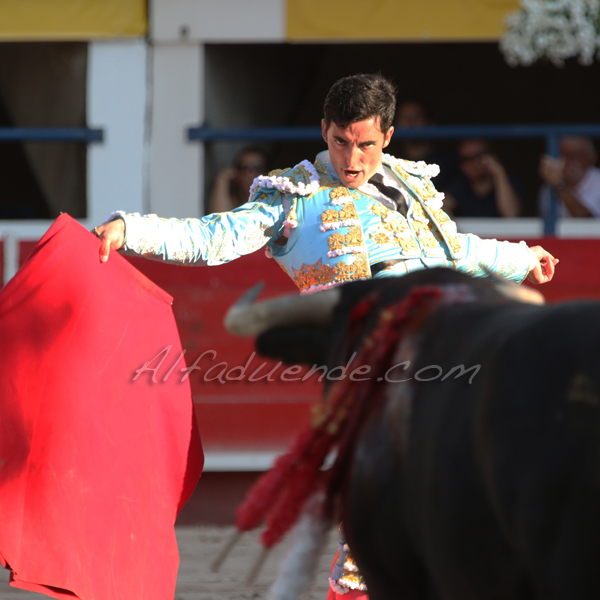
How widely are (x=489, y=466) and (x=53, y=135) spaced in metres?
4.92

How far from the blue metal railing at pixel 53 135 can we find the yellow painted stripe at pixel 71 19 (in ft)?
1.94

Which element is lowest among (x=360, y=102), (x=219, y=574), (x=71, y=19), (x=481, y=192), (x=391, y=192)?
(x=219, y=574)

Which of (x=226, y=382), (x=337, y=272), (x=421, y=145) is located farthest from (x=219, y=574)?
(x=421, y=145)

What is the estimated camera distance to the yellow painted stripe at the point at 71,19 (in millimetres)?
5699

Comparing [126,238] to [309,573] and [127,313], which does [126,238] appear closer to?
[127,313]

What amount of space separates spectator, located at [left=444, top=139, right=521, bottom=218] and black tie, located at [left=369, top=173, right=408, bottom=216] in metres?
3.16

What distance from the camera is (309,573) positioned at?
64.9 inches

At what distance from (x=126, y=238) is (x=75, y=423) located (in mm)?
540

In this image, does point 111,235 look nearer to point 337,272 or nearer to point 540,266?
point 337,272

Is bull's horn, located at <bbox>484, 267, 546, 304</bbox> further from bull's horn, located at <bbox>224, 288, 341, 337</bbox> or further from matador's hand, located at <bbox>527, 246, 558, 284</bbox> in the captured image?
matador's hand, located at <bbox>527, 246, 558, 284</bbox>

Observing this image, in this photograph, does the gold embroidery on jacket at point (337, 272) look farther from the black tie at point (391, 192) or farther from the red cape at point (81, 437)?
the red cape at point (81, 437)

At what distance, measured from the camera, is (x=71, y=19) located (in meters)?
5.72

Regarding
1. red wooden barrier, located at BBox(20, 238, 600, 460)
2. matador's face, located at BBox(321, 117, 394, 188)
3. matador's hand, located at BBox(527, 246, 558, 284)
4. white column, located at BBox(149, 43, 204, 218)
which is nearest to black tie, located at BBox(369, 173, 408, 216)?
matador's face, located at BBox(321, 117, 394, 188)

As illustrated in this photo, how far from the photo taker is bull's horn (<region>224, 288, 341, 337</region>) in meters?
1.65
